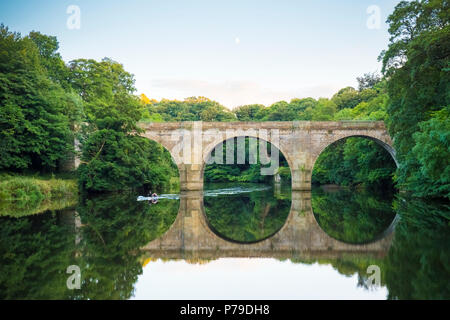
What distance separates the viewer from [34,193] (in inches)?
801

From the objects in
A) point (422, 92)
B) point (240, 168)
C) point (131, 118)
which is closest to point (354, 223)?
point (422, 92)

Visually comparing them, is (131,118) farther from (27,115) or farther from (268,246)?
(268,246)

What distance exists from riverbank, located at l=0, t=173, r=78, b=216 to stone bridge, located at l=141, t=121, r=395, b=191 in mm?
7925

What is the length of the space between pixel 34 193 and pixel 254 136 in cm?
1512

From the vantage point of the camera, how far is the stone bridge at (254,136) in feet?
96.3

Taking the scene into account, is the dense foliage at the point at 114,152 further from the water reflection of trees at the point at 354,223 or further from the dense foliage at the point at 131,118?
the water reflection of trees at the point at 354,223

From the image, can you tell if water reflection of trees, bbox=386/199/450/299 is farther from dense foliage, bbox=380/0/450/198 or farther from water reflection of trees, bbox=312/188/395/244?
dense foliage, bbox=380/0/450/198

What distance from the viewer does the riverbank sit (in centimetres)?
1736

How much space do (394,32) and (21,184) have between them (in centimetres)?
1983

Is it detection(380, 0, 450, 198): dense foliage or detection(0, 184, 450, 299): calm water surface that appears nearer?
detection(0, 184, 450, 299): calm water surface

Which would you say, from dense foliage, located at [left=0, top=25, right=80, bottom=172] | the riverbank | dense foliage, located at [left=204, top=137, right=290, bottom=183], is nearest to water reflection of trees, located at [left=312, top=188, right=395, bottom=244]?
the riverbank

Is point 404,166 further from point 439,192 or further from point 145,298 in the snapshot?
point 145,298

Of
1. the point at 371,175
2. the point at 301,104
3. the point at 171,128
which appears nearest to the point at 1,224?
the point at 171,128

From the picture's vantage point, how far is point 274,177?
159 feet
